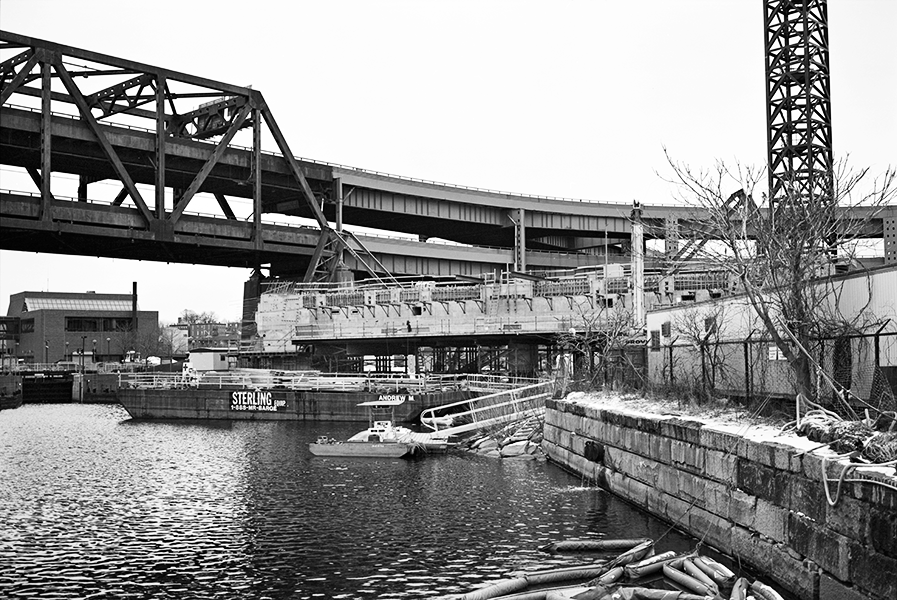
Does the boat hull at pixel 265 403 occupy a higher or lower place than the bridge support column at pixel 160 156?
lower

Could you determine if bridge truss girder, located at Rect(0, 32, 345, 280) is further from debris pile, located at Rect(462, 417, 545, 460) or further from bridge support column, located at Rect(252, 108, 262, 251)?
debris pile, located at Rect(462, 417, 545, 460)

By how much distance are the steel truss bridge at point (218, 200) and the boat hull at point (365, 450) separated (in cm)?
3153

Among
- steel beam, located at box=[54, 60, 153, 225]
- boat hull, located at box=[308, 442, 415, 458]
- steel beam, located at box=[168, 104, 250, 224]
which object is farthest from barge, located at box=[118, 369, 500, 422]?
steel beam, located at box=[54, 60, 153, 225]

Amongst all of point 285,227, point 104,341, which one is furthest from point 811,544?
point 104,341

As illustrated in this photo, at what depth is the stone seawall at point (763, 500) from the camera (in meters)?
14.3

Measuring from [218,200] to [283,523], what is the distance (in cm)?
8291

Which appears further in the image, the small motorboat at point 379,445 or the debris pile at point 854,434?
the small motorboat at point 379,445

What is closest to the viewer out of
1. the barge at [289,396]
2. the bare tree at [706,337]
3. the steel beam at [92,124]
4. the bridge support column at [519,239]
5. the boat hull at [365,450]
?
the bare tree at [706,337]

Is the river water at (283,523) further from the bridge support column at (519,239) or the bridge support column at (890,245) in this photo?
the bridge support column at (519,239)

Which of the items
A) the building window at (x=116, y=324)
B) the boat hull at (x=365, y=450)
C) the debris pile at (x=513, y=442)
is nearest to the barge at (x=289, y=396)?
the debris pile at (x=513, y=442)

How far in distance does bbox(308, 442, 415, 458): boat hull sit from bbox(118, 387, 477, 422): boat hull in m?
19.4

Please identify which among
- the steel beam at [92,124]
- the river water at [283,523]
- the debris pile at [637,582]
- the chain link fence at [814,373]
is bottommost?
the river water at [283,523]

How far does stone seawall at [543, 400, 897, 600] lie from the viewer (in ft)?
46.9

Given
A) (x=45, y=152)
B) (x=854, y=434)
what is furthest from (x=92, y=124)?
(x=854, y=434)
